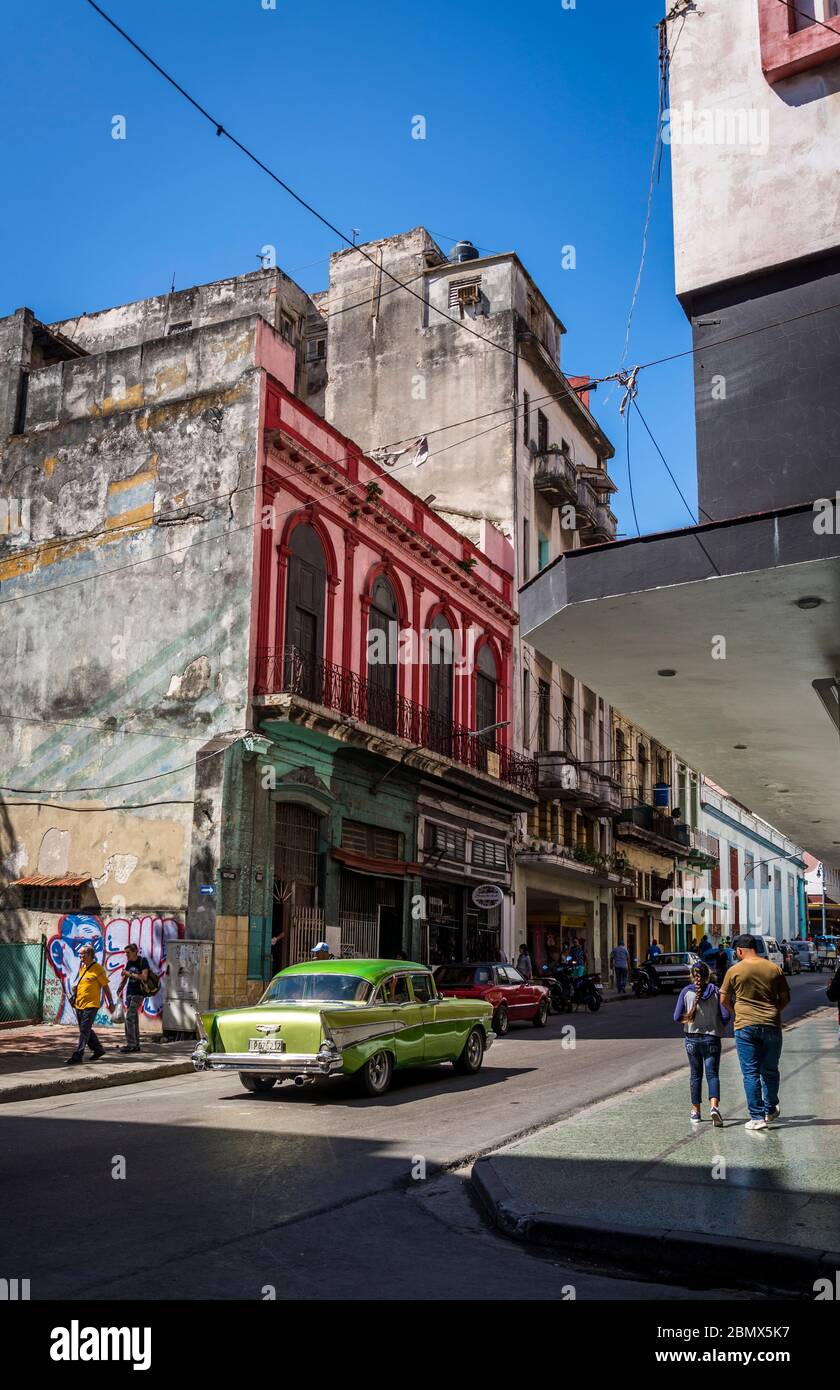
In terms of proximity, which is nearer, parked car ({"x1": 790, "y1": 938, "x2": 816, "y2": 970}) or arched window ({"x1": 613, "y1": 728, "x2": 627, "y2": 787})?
arched window ({"x1": 613, "y1": 728, "x2": 627, "y2": 787})

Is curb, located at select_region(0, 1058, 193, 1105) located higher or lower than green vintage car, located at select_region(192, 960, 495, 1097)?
lower

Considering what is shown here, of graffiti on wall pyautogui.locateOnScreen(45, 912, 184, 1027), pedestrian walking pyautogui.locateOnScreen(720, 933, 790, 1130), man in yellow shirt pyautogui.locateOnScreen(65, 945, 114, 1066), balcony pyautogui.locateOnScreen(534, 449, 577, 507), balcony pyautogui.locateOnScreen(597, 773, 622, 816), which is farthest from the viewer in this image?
balcony pyautogui.locateOnScreen(597, 773, 622, 816)

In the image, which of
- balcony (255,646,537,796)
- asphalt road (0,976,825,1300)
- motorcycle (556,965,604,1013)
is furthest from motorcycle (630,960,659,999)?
asphalt road (0,976,825,1300)

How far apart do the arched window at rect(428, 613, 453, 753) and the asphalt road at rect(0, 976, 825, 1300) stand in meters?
15.0

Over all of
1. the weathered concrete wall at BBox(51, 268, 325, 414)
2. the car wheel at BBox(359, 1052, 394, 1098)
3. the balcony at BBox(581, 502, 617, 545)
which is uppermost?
the weathered concrete wall at BBox(51, 268, 325, 414)

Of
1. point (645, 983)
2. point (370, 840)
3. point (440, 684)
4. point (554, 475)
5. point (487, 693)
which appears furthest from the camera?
point (554, 475)

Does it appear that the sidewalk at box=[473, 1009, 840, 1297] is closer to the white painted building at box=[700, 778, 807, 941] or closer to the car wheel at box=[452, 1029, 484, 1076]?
the car wheel at box=[452, 1029, 484, 1076]

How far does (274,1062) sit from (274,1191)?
442 centimetres

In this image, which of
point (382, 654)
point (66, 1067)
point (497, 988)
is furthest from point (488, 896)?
point (66, 1067)

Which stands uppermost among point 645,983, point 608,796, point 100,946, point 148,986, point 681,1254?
point 608,796

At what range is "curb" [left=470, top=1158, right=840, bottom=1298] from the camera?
5.51m

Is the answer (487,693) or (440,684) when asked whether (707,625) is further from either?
(487,693)

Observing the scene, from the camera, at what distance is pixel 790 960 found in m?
51.5
